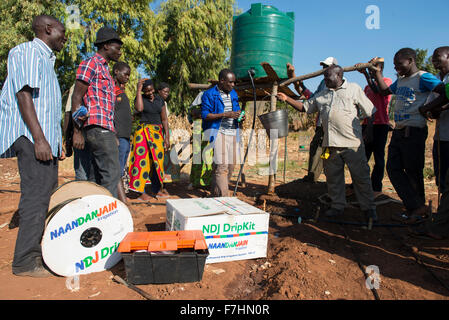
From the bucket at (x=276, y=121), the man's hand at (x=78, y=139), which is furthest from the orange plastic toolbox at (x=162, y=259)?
the bucket at (x=276, y=121)

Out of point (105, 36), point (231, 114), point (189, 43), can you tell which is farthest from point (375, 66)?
point (189, 43)

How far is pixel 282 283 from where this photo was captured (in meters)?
2.35

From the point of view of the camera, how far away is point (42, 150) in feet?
7.52

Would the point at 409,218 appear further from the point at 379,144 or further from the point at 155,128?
the point at 155,128

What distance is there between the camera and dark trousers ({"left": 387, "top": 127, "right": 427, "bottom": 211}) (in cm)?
374

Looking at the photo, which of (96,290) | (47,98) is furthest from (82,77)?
(96,290)

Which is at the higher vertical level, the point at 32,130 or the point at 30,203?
the point at 32,130

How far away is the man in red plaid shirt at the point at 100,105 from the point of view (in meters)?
2.98

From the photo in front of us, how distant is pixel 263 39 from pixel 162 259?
3.70 meters

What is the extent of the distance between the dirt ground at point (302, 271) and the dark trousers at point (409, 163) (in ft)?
1.43

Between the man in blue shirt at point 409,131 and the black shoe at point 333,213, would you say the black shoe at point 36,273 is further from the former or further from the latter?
the man in blue shirt at point 409,131

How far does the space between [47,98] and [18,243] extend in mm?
1122
